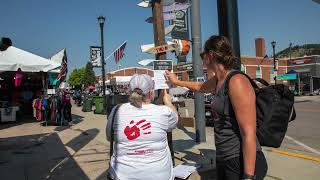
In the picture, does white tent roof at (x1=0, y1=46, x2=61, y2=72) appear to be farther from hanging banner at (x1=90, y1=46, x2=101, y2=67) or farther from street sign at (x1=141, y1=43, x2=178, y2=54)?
street sign at (x1=141, y1=43, x2=178, y2=54)

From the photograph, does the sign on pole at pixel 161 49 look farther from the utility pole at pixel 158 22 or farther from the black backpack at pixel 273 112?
the black backpack at pixel 273 112

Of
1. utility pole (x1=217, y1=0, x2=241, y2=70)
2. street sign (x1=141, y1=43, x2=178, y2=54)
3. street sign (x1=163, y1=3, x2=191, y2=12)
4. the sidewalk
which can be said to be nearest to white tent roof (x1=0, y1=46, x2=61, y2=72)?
the sidewalk

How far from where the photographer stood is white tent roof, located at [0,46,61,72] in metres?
17.5

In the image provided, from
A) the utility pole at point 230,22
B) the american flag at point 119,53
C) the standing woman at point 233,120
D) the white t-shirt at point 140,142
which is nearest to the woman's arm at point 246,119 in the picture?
the standing woman at point 233,120

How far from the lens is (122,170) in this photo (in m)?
3.32

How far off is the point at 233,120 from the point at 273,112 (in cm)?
31

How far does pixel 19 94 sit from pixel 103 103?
491 cm

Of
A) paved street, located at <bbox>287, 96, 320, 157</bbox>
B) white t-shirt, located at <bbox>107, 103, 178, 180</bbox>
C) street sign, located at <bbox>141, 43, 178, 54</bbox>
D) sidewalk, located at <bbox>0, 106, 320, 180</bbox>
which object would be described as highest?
street sign, located at <bbox>141, 43, 178, 54</bbox>

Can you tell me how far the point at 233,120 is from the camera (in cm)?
296

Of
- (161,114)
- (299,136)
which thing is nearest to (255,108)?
(161,114)

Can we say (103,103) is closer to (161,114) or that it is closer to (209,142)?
(209,142)

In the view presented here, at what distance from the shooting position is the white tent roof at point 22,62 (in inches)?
690

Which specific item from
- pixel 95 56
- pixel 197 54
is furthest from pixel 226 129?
pixel 95 56

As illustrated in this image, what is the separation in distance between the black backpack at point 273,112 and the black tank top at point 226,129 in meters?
0.11
